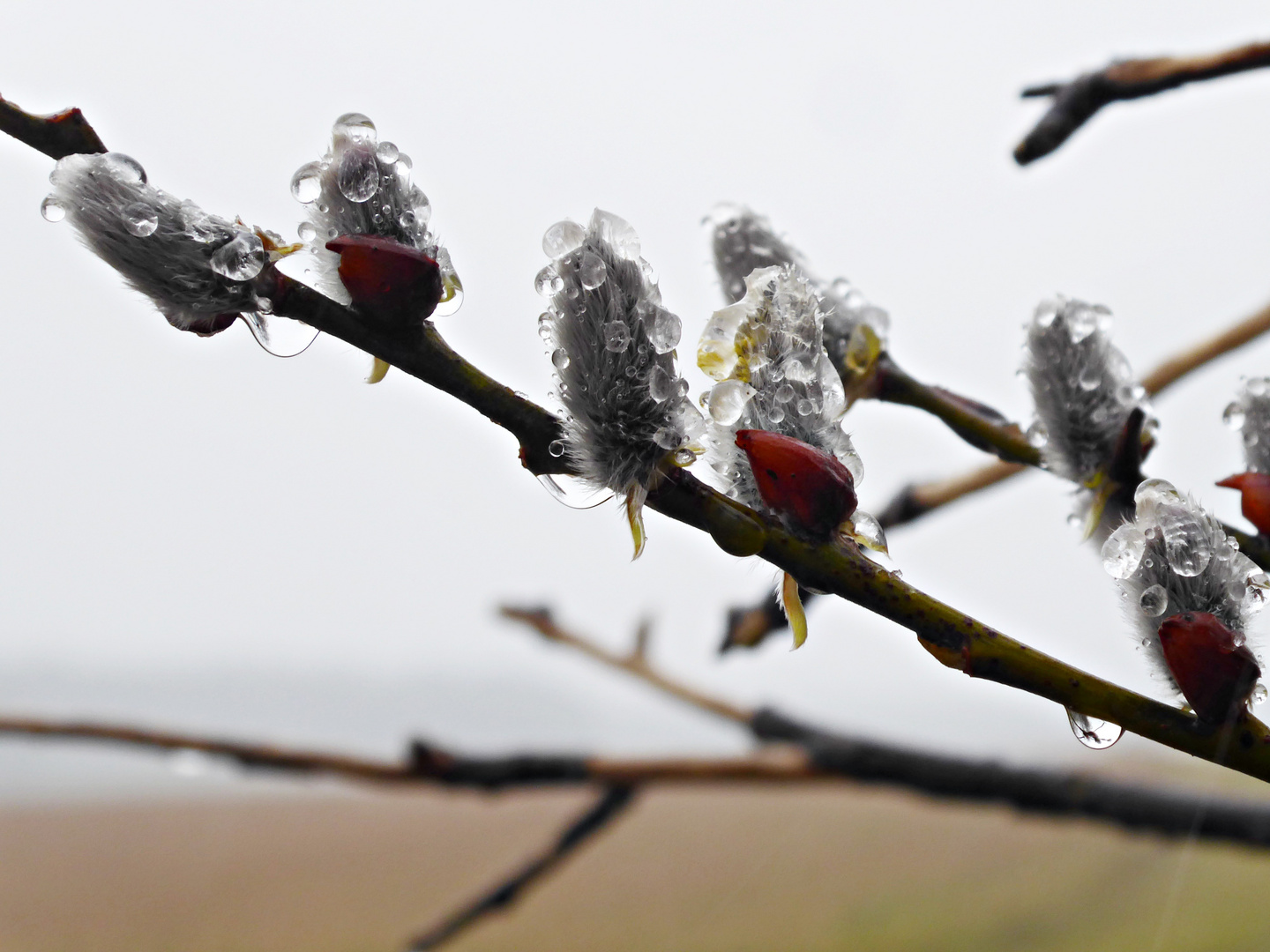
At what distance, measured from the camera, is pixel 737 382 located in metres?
0.26

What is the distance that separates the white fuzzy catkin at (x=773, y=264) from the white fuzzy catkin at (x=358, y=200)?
13cm

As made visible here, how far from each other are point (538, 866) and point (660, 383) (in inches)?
25.1

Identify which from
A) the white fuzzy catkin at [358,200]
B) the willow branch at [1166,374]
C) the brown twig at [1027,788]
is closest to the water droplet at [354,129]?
the white fuzzy catkin at [358,200]

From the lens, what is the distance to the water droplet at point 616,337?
24 centimetres

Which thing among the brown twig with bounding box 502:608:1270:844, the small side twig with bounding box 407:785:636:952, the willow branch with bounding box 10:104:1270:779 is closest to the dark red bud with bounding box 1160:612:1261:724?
the willow branch with bounding box 10:104:1270:779

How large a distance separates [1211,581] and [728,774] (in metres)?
0.53

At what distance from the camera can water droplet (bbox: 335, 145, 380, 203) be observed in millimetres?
256

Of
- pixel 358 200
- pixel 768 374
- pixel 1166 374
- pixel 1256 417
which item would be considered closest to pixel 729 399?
pixel 768 374

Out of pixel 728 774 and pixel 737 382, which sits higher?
pixel 737 382

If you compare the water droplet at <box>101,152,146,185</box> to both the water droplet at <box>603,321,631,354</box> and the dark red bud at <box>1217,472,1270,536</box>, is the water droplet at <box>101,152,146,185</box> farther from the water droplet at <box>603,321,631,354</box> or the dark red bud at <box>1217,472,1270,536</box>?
the dark red bud at <box>1217,472,1270,536</box>

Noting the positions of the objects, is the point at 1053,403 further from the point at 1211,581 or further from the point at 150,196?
the point at 150,196

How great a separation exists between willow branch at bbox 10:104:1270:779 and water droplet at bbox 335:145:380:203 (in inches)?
1.2

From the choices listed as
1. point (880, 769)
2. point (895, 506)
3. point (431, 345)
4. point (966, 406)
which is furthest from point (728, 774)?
point (431, 345)

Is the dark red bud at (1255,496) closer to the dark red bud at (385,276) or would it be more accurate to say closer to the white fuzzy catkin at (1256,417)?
the white fuzzy catkin at (1256,417)
